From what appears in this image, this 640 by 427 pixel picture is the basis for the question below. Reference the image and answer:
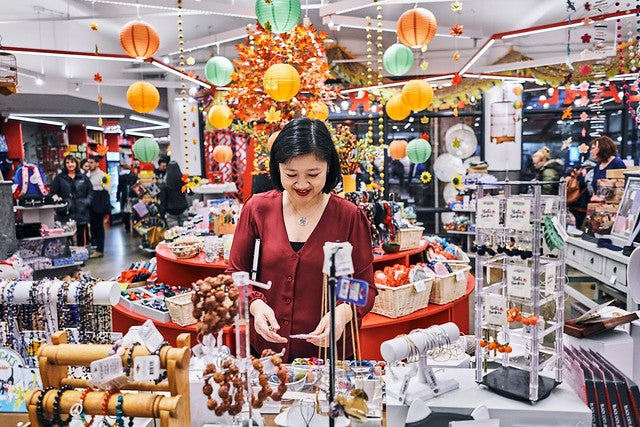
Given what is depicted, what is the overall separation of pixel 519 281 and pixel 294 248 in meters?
Result: 0.86

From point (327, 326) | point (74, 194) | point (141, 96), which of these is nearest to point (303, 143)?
point (327, 326)

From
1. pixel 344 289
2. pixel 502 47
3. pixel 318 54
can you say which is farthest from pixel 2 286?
pixel 502 47

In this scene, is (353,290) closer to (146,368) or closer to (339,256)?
(339,256)

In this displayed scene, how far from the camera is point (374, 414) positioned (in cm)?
143

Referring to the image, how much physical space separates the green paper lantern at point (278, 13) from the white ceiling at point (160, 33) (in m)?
3.23

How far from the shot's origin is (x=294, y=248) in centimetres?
198

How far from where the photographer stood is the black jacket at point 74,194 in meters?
8.91

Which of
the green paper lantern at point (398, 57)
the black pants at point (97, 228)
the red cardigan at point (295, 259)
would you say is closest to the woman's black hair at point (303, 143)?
the red cardigan at point (295, 259)

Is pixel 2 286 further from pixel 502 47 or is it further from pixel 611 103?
pixel 611 103

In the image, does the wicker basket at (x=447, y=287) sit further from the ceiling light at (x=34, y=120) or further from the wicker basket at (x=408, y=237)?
the ceiling light at (x=34, y=120)

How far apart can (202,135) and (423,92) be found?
289 inches

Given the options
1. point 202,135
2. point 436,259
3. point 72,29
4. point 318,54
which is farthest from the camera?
point 202,135

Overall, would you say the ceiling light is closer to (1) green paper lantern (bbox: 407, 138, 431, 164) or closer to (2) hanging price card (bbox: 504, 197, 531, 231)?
(1) green paper lantern (bbox: 407, 138, 431, 164)

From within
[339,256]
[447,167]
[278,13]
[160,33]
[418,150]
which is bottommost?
[339,256]
